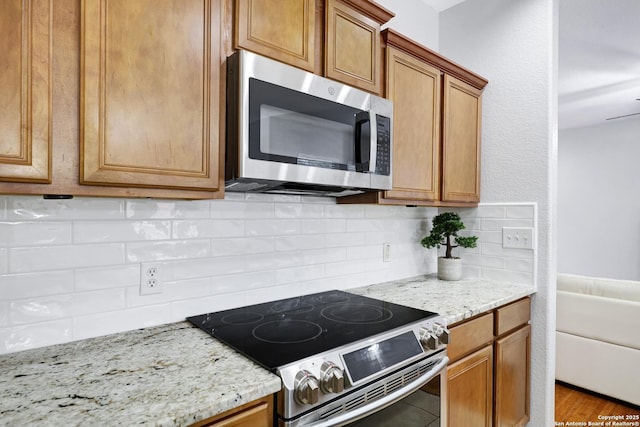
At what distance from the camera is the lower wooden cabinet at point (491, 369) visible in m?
1.59

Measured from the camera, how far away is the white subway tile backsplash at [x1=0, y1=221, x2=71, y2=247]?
1063 mm

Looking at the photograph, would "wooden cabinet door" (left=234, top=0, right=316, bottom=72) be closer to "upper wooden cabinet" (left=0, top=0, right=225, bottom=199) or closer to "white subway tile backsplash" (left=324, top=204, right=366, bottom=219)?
"upper wooden cabinet" (left=0, top=0, right=225, bottom=199)

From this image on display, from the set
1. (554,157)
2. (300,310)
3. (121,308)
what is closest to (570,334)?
(554,157)

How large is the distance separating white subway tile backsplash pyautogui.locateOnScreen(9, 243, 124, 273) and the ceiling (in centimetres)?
251

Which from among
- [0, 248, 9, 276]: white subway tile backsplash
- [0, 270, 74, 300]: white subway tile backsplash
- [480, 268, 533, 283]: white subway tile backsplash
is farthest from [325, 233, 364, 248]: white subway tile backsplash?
[0, 248, 9, 276]: white subway tile backsplash

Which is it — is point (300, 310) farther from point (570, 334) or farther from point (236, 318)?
point (570, 334)

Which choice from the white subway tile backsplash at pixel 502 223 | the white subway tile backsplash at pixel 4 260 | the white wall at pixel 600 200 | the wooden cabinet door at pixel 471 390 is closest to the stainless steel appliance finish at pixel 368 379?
the wooden cabinet door at pixel 471 390

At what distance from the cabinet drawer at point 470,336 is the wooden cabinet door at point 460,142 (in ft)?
2.28

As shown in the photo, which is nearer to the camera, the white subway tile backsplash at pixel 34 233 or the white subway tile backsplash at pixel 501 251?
the white subway tile backsplash at pixel 34 233

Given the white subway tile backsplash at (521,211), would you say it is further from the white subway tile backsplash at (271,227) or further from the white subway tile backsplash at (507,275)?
the white subway tile backsplash at (271,227)

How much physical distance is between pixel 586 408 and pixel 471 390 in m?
1.53

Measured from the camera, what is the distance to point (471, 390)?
1673 mm

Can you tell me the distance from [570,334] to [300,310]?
94.0 inches

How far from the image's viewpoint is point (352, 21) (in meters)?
1.56
